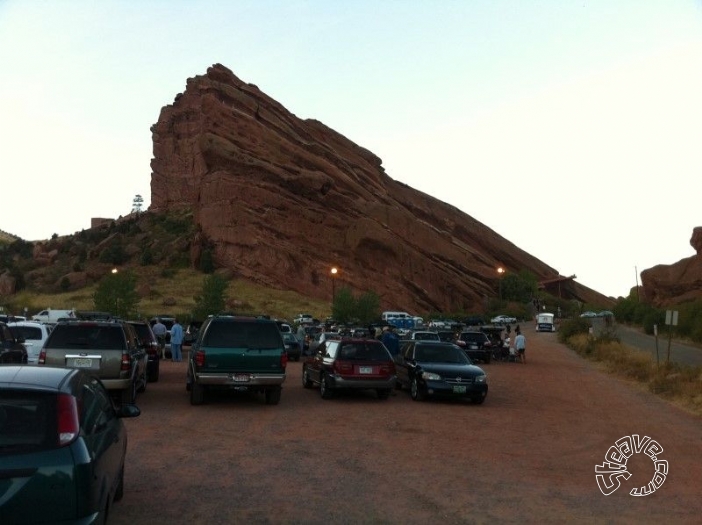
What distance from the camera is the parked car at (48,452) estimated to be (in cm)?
493

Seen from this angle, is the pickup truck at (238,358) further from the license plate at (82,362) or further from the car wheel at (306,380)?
the car wheel at (306,380)

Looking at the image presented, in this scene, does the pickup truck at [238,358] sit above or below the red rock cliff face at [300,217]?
below

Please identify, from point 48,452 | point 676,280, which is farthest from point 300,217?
point 48,452

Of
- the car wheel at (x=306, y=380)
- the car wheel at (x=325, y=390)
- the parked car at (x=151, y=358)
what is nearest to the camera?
the car wheel at (x=325, y=390)

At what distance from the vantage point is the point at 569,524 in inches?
283

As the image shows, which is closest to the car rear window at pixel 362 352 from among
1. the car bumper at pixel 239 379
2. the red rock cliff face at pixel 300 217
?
the car bumper at pixel 239 379

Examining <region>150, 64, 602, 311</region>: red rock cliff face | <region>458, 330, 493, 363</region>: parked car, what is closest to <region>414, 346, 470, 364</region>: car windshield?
<region>458, 330, 493, 363</region>: parked car

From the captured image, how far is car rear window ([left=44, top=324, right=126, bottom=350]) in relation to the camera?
14361 millimetres

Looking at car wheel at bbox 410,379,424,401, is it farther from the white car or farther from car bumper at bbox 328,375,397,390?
the white car

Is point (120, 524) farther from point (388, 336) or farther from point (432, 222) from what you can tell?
point (432, 222)

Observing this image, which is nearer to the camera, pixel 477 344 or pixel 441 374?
pixel 441 374

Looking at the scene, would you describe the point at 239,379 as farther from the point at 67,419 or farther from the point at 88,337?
the point at 67,419

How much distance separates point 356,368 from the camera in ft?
57.2

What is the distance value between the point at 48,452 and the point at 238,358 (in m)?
10.5
